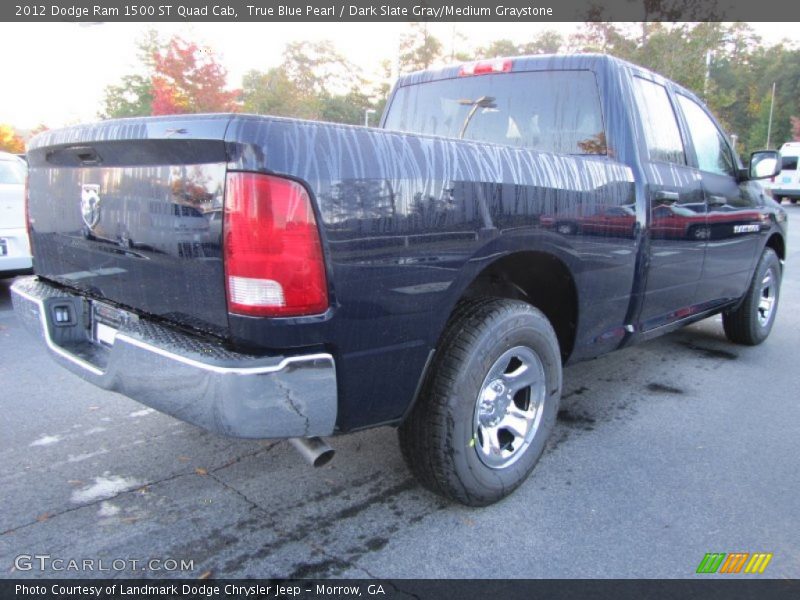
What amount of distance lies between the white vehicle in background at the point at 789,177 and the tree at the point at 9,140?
36.5 m

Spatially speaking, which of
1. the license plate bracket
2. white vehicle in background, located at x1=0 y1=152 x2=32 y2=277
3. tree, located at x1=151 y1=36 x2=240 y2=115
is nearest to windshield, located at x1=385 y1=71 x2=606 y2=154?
the license plate bracket

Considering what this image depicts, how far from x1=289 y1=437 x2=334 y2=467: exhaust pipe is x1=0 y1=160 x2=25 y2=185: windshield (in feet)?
20.0

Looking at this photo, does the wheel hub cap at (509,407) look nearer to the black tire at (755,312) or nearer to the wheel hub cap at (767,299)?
the black tire at (755,312)

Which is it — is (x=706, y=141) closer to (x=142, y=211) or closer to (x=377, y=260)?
(x=377, y=260)

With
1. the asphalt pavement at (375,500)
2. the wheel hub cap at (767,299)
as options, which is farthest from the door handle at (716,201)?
the wheel hub cap at (767,299)

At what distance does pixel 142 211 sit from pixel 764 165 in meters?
4.36

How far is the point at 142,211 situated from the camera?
2129mm

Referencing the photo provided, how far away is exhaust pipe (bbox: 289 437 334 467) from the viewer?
2.09 meters

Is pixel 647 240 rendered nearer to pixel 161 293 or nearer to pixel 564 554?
pixel 564 554

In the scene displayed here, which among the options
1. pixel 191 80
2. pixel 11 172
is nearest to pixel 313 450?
pixel 11 172

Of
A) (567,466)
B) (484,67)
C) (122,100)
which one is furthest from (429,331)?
(122,100)

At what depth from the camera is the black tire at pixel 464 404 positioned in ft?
7.64

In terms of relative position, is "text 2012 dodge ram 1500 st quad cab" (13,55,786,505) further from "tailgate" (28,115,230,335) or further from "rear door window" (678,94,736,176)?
"rear door window" (678,94,736,176)

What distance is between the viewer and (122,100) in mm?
39531
